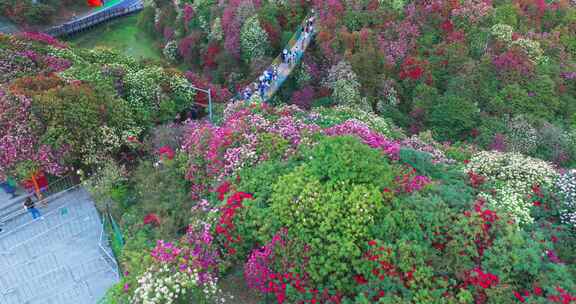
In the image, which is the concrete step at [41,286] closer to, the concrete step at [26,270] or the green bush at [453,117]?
the concrete step at [26,270]

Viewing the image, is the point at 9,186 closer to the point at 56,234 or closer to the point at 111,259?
the point at 56,234

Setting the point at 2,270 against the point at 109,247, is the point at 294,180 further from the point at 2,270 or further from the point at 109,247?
the point at 2,270

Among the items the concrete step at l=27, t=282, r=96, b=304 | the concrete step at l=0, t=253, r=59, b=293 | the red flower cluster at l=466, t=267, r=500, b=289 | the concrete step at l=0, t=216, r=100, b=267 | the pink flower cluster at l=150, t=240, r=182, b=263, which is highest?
the pink flower cluster at l=150, t=240, r=182, b=263

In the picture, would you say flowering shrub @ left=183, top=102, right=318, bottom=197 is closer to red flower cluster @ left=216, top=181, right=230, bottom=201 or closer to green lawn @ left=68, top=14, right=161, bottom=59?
red flower cluster @ left=216, top=181, right=230, bottom=201

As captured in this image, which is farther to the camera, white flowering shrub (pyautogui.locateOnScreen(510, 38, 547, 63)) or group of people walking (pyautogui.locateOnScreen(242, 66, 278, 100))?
white flowering shrub (pyautogui.locateOnScreen(510, 38, 547, 63))

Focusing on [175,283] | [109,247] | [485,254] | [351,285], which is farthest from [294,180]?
[109,247]

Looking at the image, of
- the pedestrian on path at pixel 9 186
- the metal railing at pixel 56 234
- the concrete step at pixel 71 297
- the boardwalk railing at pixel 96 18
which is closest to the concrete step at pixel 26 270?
the metal railing at pixel 56 234

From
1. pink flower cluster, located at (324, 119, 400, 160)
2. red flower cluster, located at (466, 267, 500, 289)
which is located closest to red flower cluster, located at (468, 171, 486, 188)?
pink flower cluster, located at (324, 119, 400, 160)

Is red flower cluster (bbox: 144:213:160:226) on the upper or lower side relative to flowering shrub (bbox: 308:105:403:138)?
lower
